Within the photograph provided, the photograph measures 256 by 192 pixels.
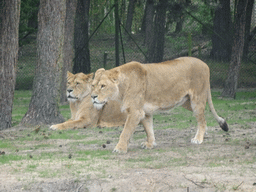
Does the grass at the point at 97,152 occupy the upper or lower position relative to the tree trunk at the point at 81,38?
lower

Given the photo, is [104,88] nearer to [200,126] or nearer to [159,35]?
[200,126]

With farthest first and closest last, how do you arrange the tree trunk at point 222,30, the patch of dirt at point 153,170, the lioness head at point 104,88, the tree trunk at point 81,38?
the tree trunk at point 222,30
the tree trunk at point 81,38
the lioness head at point 104,88
the patch of dirt at point 153,170

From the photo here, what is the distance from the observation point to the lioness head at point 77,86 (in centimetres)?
812

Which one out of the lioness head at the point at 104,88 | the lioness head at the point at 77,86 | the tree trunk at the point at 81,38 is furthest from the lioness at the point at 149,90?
the tree trunk at the point at 81,38

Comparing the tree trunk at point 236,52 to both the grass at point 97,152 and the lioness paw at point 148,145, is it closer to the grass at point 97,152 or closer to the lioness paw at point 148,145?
the grass at point 97,152

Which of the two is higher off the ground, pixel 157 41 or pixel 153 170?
pixel 157 41

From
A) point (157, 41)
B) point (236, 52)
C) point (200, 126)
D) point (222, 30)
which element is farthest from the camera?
point (222, 30)

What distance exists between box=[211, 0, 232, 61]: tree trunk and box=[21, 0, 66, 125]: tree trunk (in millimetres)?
9884

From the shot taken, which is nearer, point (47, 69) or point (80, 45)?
point (47, 69)

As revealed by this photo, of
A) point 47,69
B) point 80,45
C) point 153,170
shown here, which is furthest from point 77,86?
point 80,45

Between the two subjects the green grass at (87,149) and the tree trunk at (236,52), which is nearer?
the green grass at (87,149)

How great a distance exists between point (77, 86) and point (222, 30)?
12.3 meters

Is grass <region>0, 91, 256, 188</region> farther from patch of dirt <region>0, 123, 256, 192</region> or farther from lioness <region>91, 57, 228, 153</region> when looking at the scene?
lioness <region>91, 57, 228, 153</region>

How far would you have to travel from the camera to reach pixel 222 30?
62.4 ft
